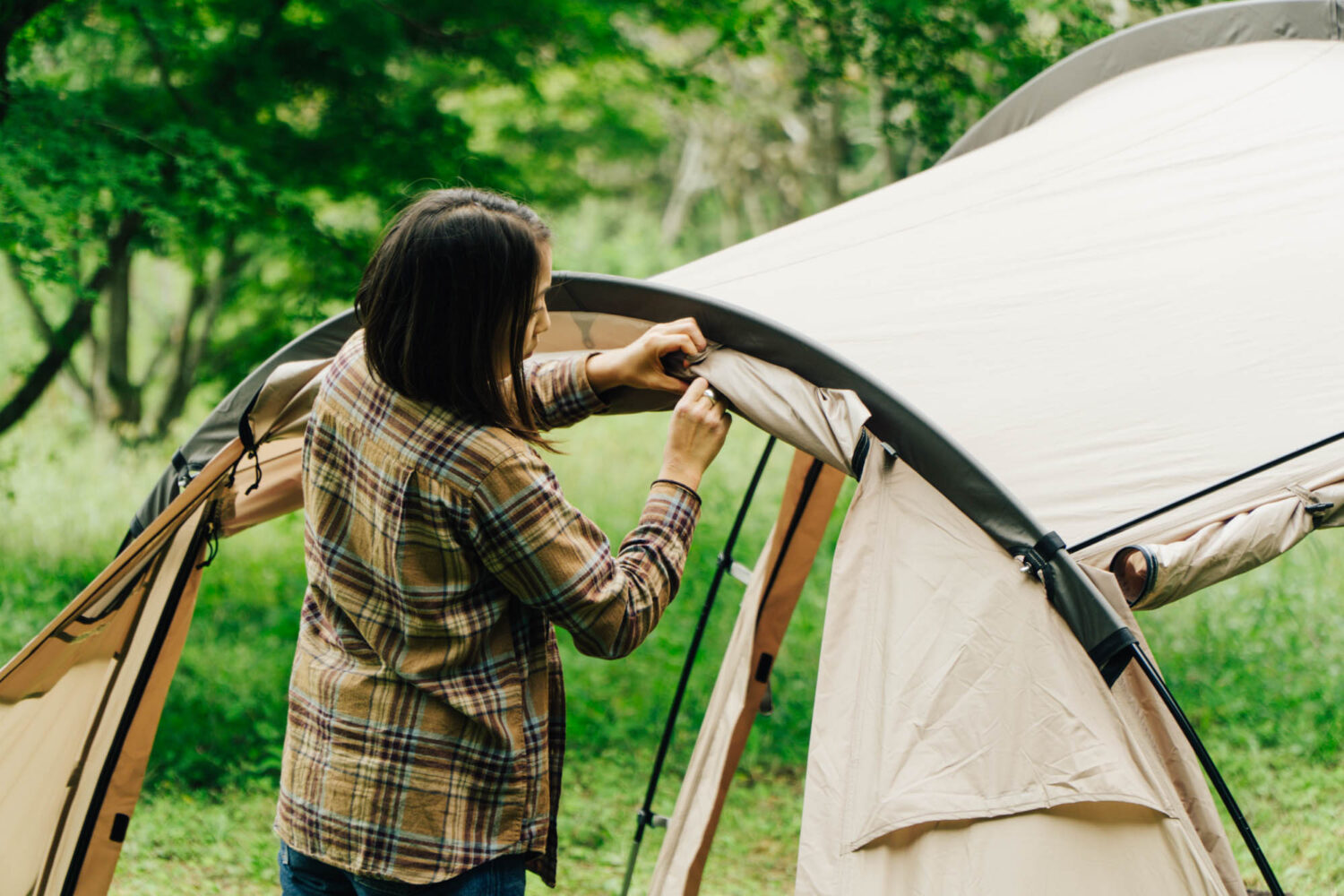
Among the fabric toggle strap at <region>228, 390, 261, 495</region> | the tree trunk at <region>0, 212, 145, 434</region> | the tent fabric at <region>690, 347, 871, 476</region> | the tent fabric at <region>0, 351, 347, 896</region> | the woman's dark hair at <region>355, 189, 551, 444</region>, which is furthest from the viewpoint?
the tree trunk at <region>0, 212, 145, 434</region>

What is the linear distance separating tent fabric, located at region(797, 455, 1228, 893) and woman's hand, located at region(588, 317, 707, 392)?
19.7 inches

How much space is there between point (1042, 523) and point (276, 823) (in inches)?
47.3

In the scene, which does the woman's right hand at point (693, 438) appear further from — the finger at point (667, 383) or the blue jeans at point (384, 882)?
the blue jeans at point (384, 882)

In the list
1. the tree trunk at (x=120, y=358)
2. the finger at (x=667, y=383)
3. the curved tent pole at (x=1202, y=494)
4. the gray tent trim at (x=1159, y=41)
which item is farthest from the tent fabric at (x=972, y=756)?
the tree trunk at (x=120, y=358)

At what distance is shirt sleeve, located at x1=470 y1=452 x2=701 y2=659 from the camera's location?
1.45m

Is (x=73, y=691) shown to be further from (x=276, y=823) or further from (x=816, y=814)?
(x=816, y=814)

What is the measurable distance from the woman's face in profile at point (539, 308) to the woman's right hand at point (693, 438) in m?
0.23

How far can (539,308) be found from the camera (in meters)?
1.57

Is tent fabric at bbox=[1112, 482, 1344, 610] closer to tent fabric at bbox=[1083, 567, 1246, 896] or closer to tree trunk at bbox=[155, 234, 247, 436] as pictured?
tent fabric at bbox=[1083, 567, 1246, 896]

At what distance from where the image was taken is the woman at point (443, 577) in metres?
1.46

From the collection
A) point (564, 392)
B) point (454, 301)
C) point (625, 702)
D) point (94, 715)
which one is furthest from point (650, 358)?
point (625, 702)

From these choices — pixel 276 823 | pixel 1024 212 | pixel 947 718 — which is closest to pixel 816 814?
pixel 947 718

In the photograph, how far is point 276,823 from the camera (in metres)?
1.67

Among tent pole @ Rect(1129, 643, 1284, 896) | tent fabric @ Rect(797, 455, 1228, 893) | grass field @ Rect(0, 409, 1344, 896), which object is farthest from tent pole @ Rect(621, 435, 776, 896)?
tent pole @ Rect(1129, 643, 1284, 896)
